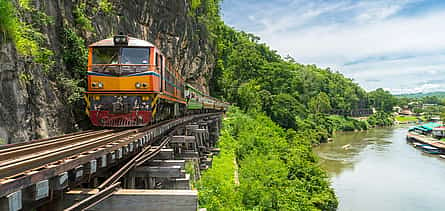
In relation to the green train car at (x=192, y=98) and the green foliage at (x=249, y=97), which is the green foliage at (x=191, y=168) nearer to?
the green train car at (x=192, y=98)

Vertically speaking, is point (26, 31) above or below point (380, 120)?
above

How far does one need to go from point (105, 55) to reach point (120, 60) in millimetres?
494

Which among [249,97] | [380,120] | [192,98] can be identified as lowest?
[380,120]

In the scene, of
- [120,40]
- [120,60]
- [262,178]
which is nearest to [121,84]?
[120,60]

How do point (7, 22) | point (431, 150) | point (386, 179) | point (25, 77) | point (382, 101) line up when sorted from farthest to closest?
point (382, 101), point (431, 150), point (386, 179), point (25, 77), point (7, 22)

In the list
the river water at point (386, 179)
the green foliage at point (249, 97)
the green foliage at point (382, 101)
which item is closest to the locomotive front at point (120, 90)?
the river water at point (386, 179)

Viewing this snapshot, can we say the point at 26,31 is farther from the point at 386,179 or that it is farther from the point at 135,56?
the point at 386,179

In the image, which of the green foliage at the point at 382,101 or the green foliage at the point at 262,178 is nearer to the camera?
the green foliage at the point at 262,178

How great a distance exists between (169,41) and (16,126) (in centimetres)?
1721

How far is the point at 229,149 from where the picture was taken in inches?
898

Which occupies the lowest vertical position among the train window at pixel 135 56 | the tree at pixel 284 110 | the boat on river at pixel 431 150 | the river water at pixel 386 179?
the river water at pixel 386 179

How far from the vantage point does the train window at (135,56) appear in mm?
9327

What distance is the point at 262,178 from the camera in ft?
61.3

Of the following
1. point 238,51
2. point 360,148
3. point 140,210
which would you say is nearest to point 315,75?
point 238,51
